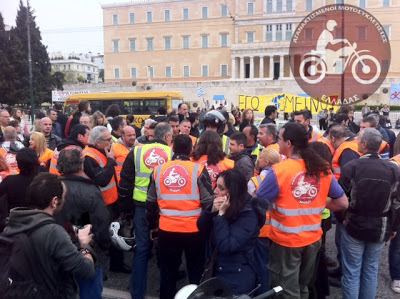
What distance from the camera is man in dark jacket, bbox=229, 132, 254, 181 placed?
414cm

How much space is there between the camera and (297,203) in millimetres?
2977

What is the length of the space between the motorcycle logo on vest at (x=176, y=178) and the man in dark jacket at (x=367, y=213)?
1.49 m

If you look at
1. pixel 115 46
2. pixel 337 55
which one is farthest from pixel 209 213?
pixel 115 46

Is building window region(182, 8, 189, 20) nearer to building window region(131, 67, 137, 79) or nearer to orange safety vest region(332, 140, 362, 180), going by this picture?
building window region(131, 67, 137, 79)

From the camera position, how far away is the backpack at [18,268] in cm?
211

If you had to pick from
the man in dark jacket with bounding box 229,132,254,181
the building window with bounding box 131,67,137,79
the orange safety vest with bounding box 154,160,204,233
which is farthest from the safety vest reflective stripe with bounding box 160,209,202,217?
the building window with bounding box 131,67,137,79

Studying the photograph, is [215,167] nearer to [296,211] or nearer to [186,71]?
[296,211]

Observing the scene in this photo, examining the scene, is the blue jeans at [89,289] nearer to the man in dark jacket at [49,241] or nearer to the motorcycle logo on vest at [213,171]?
the man in dark jacket at [49,241]

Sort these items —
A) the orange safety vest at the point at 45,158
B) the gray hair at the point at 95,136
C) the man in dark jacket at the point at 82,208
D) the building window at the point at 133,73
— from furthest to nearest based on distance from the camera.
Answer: the building window at the point at 133,73
the orange safety vest at the point at 45,158
the gray hair at the point at 95,136
the man in dark jacket at the point at 82,208

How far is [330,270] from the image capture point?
4559 millimetres

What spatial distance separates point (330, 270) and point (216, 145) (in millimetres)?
2209

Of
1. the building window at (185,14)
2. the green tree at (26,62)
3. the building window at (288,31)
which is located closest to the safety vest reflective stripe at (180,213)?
the green tree at (26,62)

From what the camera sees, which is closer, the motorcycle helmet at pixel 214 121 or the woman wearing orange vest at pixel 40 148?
the woman wearing orange vest at pixel 40 148

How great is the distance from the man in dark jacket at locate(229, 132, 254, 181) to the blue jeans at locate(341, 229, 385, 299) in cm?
117
